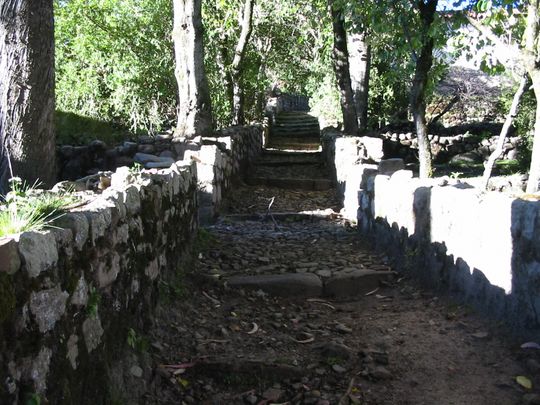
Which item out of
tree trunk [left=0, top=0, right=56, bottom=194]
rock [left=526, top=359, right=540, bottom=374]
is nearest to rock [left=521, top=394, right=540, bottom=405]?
rock [left=526, top=359, right=540, bottom=374]

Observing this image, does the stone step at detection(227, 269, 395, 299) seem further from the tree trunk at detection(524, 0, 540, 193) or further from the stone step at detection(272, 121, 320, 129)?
the stone step at detection(272, 121, 320, 129)

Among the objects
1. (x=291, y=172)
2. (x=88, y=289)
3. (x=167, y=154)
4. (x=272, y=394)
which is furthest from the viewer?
(x=291, y=172)

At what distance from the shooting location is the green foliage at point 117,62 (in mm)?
15133

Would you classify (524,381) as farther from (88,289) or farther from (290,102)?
(290,102)

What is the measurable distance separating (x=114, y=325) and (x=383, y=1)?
7754mm

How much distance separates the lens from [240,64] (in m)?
16.8

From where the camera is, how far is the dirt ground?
343 centimetres

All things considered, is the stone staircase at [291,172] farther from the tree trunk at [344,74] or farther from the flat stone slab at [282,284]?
the flat stone slab at [282,284]

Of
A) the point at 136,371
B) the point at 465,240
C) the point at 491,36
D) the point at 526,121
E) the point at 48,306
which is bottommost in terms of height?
the point at 136,371

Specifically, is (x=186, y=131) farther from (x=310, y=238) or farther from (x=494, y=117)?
(x=494, y=117)

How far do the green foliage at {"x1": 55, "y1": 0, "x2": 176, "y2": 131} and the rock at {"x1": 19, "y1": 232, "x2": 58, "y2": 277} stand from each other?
13.0m

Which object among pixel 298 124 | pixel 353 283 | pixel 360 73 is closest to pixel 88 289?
pixel 353 283

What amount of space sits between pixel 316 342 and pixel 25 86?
3838 mm

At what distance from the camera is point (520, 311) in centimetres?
371
